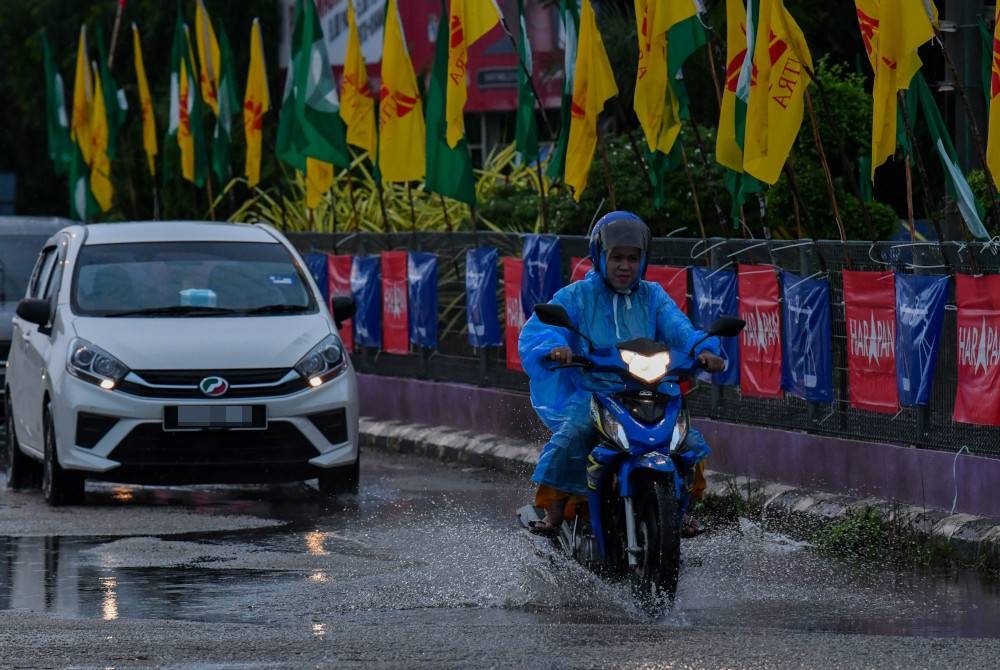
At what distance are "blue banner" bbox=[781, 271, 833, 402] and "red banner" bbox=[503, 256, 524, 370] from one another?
3.73m

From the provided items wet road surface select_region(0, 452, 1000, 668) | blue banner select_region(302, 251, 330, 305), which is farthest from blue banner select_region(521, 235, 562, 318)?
blue banner select_region(302, 251, 330, 305)

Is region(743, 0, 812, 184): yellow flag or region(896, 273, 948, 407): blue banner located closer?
region(896, 273, 948, 407): blue banner

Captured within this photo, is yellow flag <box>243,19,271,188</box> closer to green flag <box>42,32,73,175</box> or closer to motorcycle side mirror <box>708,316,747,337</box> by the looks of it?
green flag <box>42,32,73,175</box>

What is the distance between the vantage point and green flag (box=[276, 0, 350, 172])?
68.8 feet

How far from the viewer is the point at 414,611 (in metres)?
8.78

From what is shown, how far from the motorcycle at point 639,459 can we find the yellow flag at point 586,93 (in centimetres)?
744

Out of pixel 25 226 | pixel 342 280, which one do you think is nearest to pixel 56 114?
pixel 25 226

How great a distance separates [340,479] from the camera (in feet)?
44.2

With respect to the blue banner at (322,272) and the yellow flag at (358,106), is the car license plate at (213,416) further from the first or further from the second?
the yellow flag at (358,106)

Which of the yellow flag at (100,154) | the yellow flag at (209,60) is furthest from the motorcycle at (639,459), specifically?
the yellow flag at (100,154)

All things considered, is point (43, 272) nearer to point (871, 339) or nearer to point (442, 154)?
point (442, 154)

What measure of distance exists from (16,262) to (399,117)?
3.58 meters

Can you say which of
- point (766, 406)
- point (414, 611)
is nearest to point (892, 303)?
point (766, 406)

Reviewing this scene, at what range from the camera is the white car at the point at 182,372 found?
1282cm
